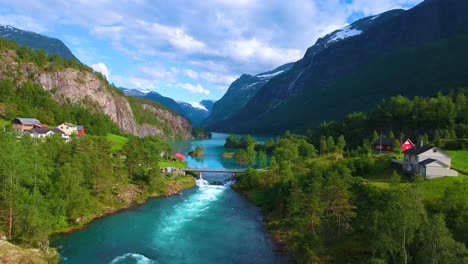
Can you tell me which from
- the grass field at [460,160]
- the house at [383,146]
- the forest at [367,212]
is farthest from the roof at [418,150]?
the house at [383,146]

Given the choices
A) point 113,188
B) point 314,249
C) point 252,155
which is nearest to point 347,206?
point 314,249

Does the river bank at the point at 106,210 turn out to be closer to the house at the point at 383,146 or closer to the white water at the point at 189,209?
the white water at the point at 189,209

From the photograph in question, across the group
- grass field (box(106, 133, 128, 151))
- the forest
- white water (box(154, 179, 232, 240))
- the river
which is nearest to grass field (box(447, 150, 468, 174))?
the forest

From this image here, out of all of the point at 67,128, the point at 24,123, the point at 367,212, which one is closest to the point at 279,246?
the point at 367,212

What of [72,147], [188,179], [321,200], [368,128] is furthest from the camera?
[368,128]

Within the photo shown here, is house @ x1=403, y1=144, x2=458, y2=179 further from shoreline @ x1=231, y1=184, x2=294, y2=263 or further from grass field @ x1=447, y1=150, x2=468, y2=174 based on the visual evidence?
shoreline @ x1=231, y1=184, x2=294, y2=263

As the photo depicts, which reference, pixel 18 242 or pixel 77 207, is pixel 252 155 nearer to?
pixel 77 207
